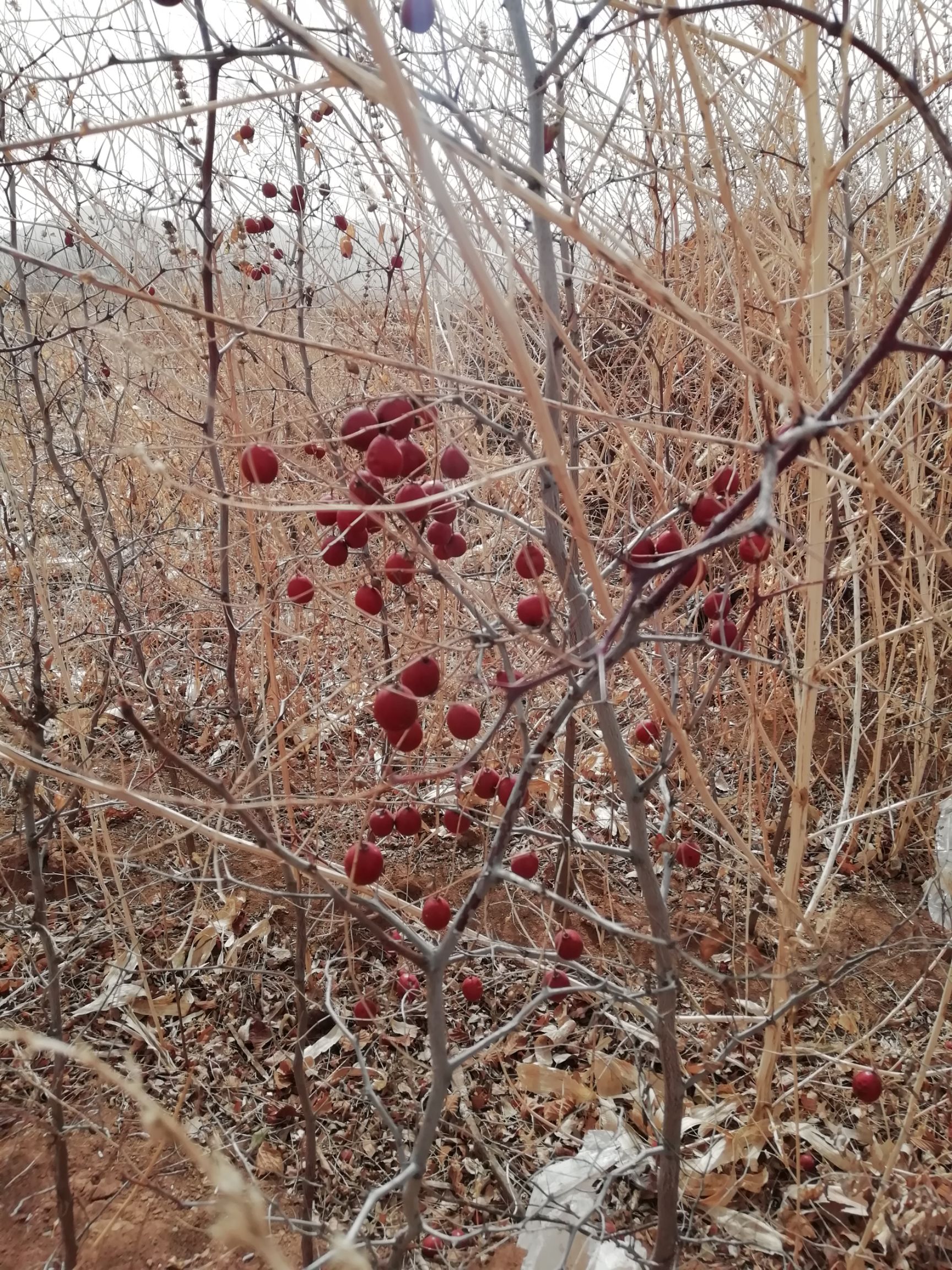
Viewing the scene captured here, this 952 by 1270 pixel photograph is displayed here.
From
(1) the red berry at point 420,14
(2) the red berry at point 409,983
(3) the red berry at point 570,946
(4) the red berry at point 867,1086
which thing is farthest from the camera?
(2) the red berry at point 409,983

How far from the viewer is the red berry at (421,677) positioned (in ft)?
2.58

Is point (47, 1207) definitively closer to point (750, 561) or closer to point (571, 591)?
point (571, 591)

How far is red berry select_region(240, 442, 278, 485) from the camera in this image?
913mm

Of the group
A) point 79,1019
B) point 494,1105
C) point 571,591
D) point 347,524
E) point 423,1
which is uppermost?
point 423,1

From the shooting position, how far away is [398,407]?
0.83 meters

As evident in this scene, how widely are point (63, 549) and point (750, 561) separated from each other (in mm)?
3439

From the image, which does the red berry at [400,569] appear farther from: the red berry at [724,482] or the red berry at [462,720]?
the red berry at [724,482]

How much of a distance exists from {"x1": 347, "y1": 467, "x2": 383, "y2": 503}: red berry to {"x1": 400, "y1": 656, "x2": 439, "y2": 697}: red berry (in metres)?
0.17

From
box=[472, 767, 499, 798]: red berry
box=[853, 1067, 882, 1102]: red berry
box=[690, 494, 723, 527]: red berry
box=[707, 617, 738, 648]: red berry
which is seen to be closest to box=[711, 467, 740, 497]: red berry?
box=[690, 494, 723, 527]: red berry

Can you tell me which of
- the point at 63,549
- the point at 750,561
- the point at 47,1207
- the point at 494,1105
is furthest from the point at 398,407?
the point at 63,549

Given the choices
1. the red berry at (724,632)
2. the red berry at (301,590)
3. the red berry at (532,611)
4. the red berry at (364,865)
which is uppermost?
the red berry at (301,590)

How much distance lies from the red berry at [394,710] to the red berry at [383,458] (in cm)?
21

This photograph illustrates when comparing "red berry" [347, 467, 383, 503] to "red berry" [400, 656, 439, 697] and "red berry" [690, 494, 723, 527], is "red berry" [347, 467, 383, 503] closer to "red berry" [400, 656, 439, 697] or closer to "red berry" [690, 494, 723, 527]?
"red berry" [400, 656, 439, 697]

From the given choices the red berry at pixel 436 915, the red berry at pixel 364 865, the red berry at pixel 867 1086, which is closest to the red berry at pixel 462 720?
the red berry at pixel 364 865
